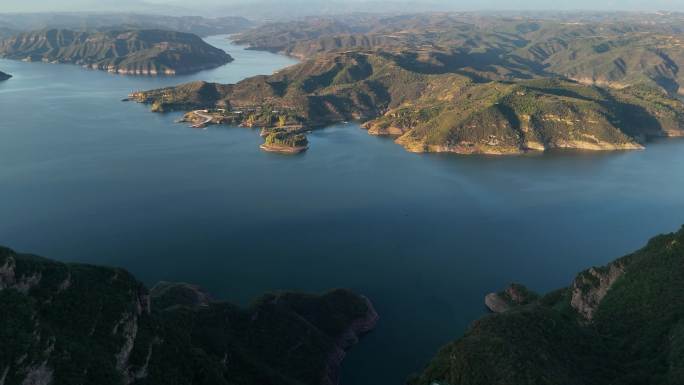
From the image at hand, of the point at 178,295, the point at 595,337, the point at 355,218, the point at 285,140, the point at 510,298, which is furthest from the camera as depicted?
the point at 285,140

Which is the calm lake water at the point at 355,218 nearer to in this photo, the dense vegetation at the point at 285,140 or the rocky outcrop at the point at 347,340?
the rocky outcrop at the point at 347,340

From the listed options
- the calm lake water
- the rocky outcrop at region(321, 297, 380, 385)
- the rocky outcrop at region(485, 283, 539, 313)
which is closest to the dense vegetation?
the calm lake water

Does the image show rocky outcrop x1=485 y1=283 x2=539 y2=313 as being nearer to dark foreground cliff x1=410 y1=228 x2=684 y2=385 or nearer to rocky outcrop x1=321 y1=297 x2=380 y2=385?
dark foreground cliff x1=410 y1=228 x2=684 y2=385

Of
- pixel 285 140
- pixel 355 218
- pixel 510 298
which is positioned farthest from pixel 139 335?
pixel 285 140

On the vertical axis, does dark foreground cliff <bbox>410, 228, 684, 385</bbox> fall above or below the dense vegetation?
above

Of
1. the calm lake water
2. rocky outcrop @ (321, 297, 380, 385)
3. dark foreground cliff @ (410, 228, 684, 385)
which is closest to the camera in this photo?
dark foreground cliff @ (410, 228, 684, 385)

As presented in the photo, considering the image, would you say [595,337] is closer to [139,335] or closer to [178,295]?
[139,335]
